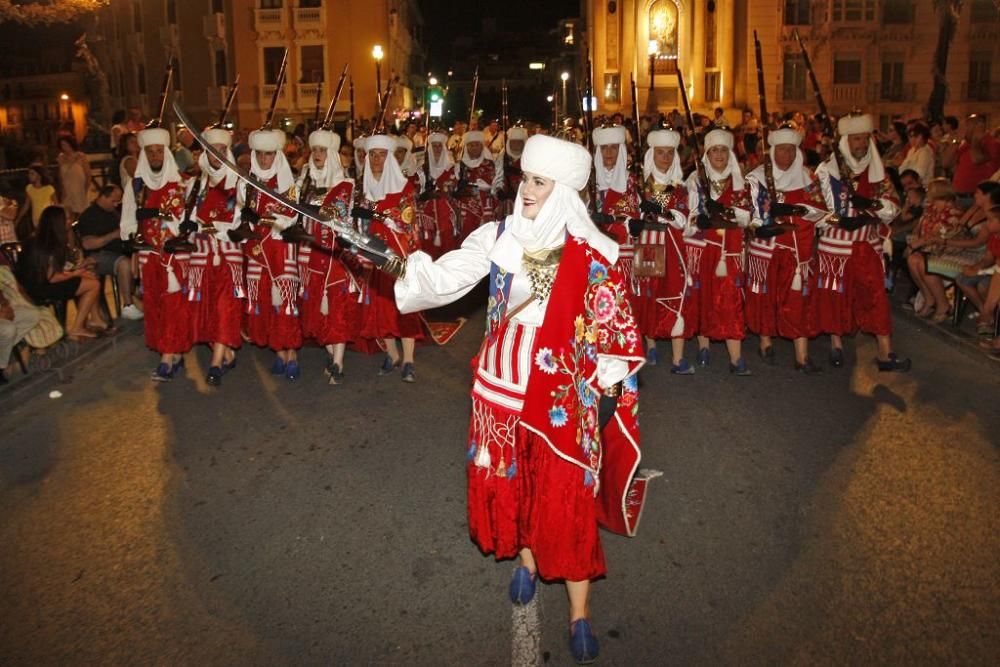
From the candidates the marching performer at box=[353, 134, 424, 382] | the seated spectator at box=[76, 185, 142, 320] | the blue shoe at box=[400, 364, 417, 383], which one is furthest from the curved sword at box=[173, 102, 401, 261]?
the seated spectator at box=[76, 185, 142, 320]

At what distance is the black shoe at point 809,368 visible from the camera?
8.07m

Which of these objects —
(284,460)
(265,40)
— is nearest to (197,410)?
(284,460)

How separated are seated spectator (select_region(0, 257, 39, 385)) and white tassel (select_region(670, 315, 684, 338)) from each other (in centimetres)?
578

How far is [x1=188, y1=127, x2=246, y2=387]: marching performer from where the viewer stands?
8023 millimetres

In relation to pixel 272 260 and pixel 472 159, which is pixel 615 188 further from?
pixel 472 159

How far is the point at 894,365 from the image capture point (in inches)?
316

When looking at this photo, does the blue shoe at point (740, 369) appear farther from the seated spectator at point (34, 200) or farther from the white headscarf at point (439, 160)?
the seated spectator at point (34, 200)

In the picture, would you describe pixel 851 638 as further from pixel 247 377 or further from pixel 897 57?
pixel 897 57

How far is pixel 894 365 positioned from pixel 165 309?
652 cm

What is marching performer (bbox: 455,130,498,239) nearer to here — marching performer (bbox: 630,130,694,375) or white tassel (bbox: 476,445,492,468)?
marching performer (bbox: 630,130,694,375)

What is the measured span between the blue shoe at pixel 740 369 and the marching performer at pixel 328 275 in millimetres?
3441

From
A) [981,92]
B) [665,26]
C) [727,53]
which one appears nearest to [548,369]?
[727,53]

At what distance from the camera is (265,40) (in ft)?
150

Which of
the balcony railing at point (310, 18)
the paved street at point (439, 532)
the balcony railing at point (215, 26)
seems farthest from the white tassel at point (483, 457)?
the balcony railing at point (215, 26)
